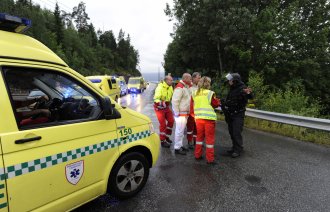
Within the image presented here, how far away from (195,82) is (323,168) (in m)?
3.61

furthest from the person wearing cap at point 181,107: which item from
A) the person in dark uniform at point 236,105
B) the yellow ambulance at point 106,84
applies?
the yellow ambulance at point 106,84

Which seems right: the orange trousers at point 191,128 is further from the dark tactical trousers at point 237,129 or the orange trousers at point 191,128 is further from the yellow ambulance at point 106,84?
the yellow ambulance at point 106,84

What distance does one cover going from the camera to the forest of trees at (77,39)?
5112 centimetres

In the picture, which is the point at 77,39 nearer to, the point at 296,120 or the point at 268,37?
the point at 268,37

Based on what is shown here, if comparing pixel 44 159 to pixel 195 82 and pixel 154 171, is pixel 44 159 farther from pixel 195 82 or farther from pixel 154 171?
pixel 195 82

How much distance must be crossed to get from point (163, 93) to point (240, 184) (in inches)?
132

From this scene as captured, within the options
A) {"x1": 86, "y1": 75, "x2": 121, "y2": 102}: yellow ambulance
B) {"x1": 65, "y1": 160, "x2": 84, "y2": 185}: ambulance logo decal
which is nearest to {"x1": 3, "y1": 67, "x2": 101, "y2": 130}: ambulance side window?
{"x1": 65, "y1": 160, "x2": 84, "y2": 185}: ambulance logo decal

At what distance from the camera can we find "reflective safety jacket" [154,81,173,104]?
675 centimetres

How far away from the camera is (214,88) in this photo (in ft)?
56.3

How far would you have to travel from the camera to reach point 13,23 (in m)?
2.70

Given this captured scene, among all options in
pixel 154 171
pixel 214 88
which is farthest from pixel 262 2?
pixel 154 171

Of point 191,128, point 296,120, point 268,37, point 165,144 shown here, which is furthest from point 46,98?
point 268,37

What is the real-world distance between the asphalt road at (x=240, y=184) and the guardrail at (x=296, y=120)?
729 millimetres

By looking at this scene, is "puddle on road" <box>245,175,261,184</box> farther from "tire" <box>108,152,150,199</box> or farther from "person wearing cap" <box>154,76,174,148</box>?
"person wearing cap" <box>154,76,174,148</box>
